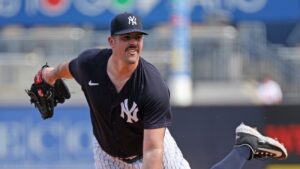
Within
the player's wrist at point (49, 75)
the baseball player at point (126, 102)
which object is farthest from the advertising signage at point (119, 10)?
the baseball player at point (126, 102)

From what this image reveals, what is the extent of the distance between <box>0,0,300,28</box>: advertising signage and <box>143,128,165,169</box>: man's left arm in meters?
12.0

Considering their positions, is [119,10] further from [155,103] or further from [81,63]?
[155,103]

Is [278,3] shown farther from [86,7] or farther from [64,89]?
[64,89]

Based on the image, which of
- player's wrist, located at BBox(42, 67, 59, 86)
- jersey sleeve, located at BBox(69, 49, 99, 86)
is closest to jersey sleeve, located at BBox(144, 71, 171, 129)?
jersey sleeve, located at BBox(69, 49, 99, 86)

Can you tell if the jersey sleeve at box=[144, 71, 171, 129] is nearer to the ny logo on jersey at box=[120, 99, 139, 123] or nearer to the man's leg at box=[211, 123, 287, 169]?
the ny logo on jersey at box=[120, 99, 139, 123]

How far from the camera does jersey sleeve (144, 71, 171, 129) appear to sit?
5.94 metres

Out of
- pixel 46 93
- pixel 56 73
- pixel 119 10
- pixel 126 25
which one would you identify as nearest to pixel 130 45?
pixel 126 25

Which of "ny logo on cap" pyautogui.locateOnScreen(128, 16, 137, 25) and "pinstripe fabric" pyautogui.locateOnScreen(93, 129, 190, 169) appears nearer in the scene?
"ny logo on cap" pyautogui.locateOnScreen(128, 16, 137, 25)

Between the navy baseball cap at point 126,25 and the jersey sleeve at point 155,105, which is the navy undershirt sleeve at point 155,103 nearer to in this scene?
the jersey sleeve at point 155,105

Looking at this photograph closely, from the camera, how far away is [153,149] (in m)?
5.89

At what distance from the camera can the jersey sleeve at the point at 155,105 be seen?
5941mm

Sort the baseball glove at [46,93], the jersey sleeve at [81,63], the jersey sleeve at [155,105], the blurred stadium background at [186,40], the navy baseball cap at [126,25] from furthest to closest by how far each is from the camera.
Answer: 1. the blurred stadium background at [186,40]
2. the baseball glove at [46,93]
3. the jersey sleeve at [81,63]
4. the jersey sleeve at [155,105]
5. the navy baseball cap at [126,25]

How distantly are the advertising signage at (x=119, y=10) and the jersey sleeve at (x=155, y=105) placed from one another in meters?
11.9

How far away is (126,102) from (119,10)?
40.5 feet
